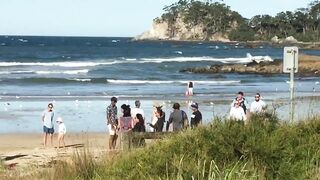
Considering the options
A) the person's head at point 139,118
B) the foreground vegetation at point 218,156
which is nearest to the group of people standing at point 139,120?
the person's head at point 139,118

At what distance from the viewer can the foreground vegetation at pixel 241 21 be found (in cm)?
16862

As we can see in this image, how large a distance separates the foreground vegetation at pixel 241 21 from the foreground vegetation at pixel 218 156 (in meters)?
153

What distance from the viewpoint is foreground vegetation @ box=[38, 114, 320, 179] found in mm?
7805

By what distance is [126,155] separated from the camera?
328 inches

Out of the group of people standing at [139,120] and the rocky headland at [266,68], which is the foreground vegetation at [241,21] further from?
the group of people standing at [139,120]

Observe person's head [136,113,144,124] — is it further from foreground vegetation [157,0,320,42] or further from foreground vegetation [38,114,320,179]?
foreground vegetation [157,0,320,42]

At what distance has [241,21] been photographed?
184m

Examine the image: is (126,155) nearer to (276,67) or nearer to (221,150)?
(221,150)

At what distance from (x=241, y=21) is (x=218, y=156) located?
178 meters

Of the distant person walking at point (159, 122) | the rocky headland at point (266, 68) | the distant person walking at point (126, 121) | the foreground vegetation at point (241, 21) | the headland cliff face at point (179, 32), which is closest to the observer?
the distant person walking at point (126, 121)

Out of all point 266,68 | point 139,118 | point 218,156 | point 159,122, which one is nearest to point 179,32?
point 266,68

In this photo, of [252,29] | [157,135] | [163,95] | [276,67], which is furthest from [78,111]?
[252,29]

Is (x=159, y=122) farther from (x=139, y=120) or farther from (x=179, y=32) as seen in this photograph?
(x=179, y=32)

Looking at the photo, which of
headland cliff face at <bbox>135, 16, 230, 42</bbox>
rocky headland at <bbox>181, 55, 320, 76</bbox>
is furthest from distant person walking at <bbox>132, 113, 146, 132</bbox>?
headland cliff face at <bbox>135, 16, 230, 42</bbox>
